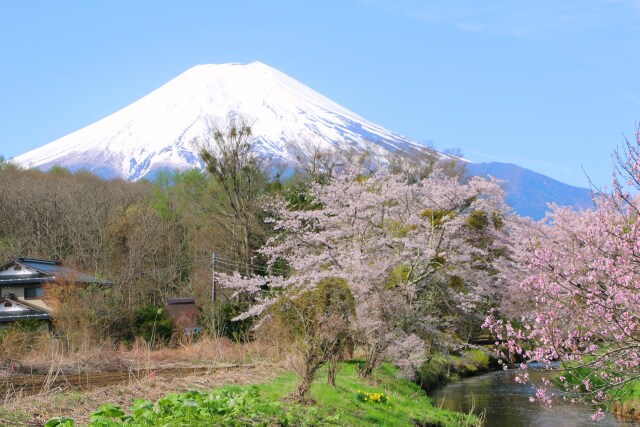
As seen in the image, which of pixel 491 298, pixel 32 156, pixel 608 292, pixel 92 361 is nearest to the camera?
pixel 608 292

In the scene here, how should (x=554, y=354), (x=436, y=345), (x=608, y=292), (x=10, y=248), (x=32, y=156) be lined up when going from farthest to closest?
(x=32, y=156), (x=10, y=248), (x=436, y=345), (x=554, y=354), (x=608, y=292)

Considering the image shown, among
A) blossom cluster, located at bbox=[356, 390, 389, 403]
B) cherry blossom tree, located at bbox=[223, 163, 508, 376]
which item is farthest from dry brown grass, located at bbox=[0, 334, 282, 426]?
cherry blossom tree, located at bbox=[223, 163, 508, 376]

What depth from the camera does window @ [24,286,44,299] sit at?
3951 cm

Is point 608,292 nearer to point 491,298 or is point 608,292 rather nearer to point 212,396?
point 212,396

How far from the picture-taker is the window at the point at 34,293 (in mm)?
39506

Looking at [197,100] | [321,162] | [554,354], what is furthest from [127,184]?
[197,100]

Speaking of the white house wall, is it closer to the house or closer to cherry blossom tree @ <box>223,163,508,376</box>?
the house

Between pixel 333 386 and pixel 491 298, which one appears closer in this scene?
pixel 333 386

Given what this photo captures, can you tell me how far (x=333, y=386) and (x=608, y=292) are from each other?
806 centimetres

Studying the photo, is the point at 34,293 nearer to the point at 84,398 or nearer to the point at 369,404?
the point at 369,404

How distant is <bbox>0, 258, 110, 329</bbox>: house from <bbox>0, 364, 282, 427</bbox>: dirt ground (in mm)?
24427

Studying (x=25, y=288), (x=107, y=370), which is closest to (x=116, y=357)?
(x=107, y=370)

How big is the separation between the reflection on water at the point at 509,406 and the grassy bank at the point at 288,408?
1577mm

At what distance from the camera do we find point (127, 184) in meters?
67.8
